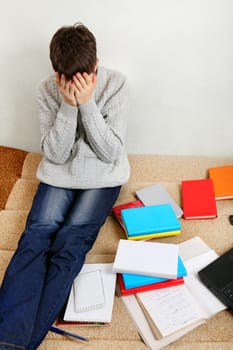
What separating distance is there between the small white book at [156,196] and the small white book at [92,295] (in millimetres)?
323

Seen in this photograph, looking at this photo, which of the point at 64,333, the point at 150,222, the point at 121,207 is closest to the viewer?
the point at 64,333

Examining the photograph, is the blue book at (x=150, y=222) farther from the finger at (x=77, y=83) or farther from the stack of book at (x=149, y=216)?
the finger at (x=77, y=83)

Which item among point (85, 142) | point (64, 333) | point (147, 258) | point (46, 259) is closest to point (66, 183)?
point (85, 142)

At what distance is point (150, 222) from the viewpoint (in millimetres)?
1193

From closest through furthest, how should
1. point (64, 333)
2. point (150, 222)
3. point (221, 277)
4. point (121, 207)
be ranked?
point (64, 333) < point (221, 277) < point (150, 222) < point (121, 207)

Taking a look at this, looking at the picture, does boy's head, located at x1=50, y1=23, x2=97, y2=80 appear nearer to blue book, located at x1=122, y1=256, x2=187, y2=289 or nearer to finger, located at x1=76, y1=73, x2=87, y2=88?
finger, located at x1=76, y1=73, x2=87, y2=88

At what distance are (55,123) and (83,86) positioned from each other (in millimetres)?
164

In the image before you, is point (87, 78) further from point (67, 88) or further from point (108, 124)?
point (108, 124)

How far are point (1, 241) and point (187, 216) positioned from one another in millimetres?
611

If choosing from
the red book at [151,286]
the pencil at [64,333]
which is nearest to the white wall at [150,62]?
the red book at [151,286]

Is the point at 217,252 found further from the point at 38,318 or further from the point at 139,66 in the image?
the point at 139,66

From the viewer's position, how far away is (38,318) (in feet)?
3.04

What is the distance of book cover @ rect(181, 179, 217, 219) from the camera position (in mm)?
1274

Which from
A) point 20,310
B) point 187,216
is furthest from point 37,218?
point 187,216
